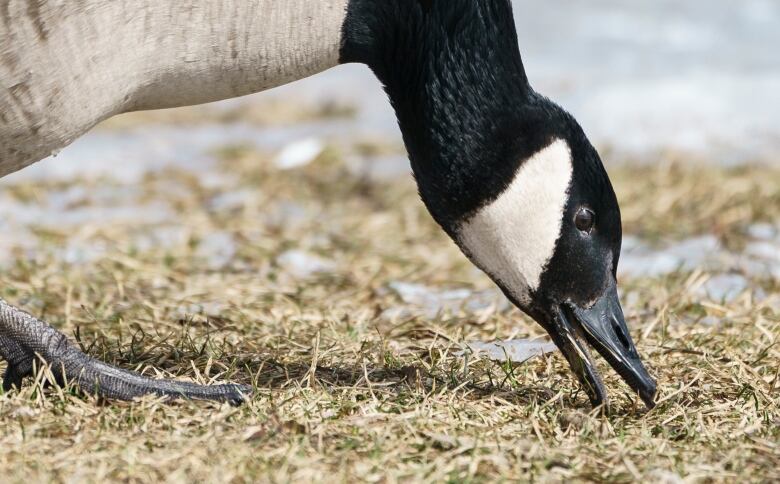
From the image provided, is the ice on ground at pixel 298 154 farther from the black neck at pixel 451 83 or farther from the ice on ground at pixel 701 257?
the black neck at pixel 451 83

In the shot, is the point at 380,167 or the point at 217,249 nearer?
the point at 217,249

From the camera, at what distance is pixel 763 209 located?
667 cm

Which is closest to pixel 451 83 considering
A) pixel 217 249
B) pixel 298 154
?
pixel 217 249

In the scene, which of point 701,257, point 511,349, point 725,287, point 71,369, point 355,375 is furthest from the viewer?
point 701,257

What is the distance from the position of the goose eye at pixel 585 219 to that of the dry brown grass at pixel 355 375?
0.56 meters

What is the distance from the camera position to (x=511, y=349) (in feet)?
13.8

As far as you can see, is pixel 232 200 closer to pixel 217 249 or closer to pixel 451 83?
pixel 217 249

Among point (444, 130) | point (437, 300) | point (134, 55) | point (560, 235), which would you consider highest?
point (134, 55)

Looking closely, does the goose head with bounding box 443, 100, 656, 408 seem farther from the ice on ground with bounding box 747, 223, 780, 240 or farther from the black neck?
the ice on ground with bounding box 747, 223, 780, 240

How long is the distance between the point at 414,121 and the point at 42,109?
1.24 meters

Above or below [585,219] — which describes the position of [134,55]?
above

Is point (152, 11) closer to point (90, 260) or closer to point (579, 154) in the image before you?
point (579, 154)

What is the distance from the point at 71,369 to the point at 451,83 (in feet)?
5.22

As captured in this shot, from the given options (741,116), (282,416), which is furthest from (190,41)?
(741,116)
